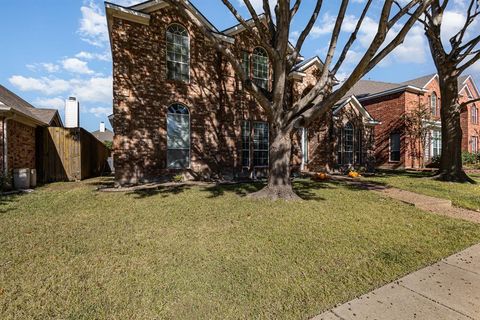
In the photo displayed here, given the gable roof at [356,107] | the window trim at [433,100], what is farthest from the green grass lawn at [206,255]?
the window trim at [433,100]

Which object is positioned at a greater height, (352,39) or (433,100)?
(433,100)

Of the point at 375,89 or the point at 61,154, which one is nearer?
the point at 61,154

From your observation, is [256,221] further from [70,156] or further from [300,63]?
[300,63]

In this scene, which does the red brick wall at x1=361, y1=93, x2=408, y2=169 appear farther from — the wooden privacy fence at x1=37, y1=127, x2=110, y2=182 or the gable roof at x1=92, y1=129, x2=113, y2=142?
the gable roof at x1=92, y1=129, x2=113, y2=142

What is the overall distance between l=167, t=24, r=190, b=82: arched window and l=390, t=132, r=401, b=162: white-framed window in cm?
1887

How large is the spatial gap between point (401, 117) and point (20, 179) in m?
25.3

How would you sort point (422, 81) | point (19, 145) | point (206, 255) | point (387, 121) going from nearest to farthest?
1. point (206, 255)
2. point (19, 145)
3. point (387, 121)
4. point (422, 81)

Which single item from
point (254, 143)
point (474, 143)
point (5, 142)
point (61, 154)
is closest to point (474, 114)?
point (474, 143)

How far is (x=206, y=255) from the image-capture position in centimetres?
391

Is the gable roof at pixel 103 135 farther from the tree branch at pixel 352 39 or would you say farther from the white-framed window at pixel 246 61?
the tree branch at pixel 352 39

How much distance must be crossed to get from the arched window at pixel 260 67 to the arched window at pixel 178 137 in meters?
4.41

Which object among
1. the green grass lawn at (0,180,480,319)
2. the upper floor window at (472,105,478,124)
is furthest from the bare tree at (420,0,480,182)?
the upper floor window at (472,105,478,124)

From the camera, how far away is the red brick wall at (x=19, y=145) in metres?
10.1

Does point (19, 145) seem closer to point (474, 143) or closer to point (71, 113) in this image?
point (71, 113)
